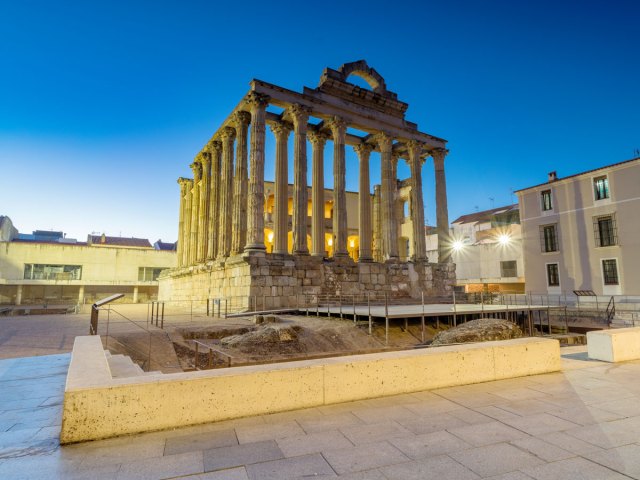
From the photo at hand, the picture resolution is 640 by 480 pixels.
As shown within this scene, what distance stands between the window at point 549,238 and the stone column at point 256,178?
73.8ft

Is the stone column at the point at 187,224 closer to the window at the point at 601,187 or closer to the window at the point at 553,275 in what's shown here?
the window at the point at 553,275

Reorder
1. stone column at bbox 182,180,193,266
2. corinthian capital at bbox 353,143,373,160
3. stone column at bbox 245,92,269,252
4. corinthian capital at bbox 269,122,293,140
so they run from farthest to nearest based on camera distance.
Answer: stone column at bbox 182,180,193,266, corinthian capital at bbox 353,143,373,160, corinthian capital at bbox 269,122,293,140, stone column at bbox 245,92,269,252

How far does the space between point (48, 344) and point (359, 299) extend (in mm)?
13651

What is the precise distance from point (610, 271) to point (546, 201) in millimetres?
6847

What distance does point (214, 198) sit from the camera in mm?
25328

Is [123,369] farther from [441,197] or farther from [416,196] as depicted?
[441,197]

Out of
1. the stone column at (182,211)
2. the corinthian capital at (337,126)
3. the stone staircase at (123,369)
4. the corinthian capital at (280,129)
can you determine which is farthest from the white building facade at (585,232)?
the stone column at (182,211)

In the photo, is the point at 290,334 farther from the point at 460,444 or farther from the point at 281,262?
the point at 460,444

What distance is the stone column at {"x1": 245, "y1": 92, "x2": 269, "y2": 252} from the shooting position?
18.0m

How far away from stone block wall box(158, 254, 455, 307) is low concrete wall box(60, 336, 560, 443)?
12.0m

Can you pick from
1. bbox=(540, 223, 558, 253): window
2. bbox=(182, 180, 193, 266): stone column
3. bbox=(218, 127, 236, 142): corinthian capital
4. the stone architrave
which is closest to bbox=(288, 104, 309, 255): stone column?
bbox=(218, 127, 236, 142): corinthian capital

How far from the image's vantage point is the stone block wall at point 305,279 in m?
17.5

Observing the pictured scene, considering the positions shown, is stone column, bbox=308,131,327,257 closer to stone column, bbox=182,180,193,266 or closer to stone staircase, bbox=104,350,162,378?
stone staircase, bbox=104,350,162,378

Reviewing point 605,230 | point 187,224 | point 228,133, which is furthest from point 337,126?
point 605,230
